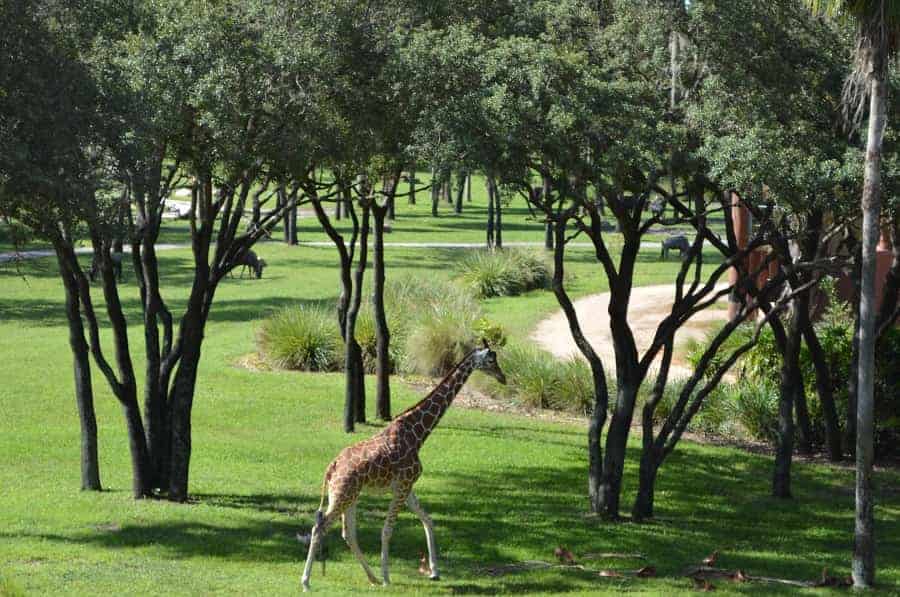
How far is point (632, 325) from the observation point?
1179 inches

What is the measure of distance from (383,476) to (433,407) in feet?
3.20

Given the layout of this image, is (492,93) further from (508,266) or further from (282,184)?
(508,266)

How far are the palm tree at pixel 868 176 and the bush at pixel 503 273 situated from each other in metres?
23.2

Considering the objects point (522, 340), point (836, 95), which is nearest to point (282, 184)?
point (836, 95)

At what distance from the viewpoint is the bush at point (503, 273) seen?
35.8 metres

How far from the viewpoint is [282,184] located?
50.1 ft

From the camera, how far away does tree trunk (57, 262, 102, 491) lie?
565 inches

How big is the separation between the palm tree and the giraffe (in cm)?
379

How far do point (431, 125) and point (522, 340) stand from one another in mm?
14245

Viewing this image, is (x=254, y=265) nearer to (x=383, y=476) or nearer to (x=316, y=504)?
(x=316, y=504)

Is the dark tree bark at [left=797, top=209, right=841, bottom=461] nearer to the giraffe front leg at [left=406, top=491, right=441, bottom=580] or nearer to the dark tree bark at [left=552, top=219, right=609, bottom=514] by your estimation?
the dark tree bark at [left=552, top=219, right=609, bottom=514]

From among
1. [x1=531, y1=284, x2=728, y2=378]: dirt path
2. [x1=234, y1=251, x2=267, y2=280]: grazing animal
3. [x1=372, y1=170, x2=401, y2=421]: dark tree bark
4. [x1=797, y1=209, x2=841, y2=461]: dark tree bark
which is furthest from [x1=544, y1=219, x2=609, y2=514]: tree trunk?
[x1=234, y1=251, x2=267, y2=280]: grazing animal

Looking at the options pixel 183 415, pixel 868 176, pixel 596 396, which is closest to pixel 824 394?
pixel 596 396

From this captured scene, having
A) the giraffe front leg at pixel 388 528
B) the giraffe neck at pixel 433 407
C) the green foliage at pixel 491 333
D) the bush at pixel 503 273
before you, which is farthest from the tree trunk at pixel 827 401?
the bush at pixel 503 273
